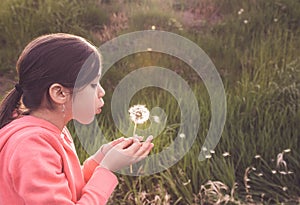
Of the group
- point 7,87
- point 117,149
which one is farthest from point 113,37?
point 117,149

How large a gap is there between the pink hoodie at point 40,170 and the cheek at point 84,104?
7cm

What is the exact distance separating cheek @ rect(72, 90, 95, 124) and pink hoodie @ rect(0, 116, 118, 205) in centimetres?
7

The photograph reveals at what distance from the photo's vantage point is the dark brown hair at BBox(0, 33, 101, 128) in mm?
1480

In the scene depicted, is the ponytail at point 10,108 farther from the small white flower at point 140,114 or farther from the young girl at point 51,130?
the small white flower at point 140,114

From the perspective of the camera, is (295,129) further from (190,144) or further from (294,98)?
(190,144)

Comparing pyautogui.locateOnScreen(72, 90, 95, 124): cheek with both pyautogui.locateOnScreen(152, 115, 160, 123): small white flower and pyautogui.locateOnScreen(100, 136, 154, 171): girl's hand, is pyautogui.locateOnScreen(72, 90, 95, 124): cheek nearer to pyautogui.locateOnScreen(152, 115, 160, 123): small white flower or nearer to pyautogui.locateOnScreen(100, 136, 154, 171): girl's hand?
pyautogui.locateOnScreen(100, 136, 154, 171): girl's hand

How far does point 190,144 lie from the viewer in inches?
114

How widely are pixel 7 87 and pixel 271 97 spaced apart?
158cm

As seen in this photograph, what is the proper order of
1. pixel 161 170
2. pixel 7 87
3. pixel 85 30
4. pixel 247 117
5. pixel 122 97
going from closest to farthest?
1. pixel 161 170
2. pixel 247 117
3. pixel 122 97
4. pixel 7 87
5. pixel 85 30

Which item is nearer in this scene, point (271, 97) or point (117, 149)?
point (117, 149)

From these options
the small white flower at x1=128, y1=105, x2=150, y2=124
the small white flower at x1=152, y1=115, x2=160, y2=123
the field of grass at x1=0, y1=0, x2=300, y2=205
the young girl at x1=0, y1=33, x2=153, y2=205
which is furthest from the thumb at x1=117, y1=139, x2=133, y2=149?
the small white flower at x1=152, y1=115, x2=160, y2=123

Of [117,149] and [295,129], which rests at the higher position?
[117,149]

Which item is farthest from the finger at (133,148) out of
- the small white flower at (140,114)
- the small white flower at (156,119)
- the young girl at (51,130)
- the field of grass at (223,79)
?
the small white flower at (156,119)

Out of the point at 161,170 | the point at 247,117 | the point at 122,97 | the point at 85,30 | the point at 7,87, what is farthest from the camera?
the point at 85,30
